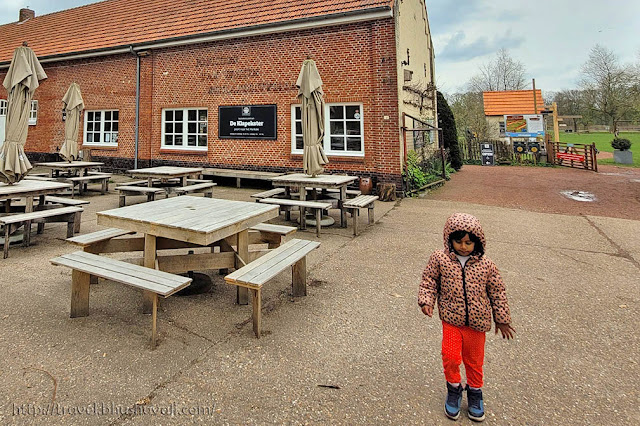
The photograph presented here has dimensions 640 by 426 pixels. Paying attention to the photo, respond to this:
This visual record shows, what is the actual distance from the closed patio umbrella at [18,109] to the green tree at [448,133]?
16.7m

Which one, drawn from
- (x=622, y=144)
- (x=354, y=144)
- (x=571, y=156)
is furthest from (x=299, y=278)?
(x=622, y=144)

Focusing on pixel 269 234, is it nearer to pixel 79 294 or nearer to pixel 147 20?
pixel 79 294

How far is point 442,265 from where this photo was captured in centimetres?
208

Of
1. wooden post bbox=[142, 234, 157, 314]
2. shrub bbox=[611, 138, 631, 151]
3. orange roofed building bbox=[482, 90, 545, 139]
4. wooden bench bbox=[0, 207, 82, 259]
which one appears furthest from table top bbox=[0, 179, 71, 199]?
orange roofed building bbox=[482, 90, 545, 139]

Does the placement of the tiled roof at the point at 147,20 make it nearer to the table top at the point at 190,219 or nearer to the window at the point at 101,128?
the window at the point at 101,128

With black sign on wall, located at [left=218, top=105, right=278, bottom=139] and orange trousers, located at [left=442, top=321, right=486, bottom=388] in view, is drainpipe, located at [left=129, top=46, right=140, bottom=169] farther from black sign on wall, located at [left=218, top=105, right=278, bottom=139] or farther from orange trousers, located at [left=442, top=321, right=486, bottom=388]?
Answer: orange trousers, located at [left=442, top=321, right=486, bottom=388]

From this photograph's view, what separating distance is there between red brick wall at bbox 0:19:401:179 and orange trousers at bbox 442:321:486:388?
26.8ft

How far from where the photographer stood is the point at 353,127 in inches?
415

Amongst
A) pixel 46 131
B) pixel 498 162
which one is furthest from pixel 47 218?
pixel 498 162

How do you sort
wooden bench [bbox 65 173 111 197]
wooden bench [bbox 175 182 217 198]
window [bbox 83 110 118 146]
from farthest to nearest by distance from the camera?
window [bbox 83 110 118 146] < wooden bench [bbox 65 173 111 197] < wooden bench [bbox 175 182 217 198]

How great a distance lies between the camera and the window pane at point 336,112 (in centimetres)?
1068

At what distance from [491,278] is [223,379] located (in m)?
1.84

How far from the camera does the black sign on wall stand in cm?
1142

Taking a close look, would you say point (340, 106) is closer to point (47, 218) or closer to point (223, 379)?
point (47, 218)
